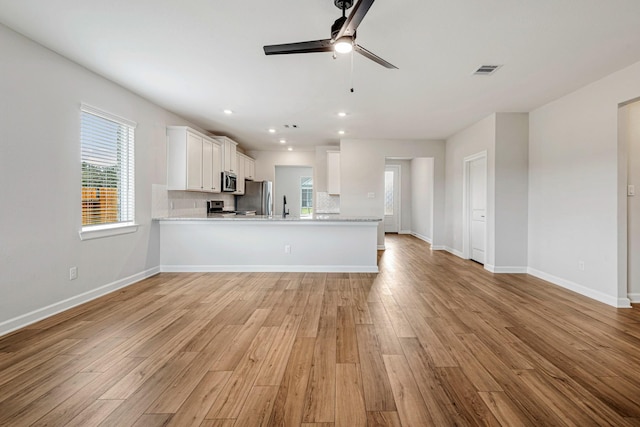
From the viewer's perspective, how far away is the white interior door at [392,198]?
9945 millimetres

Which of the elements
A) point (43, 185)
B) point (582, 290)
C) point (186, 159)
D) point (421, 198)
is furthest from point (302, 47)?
point (421, 198)

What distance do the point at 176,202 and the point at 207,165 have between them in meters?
0.89

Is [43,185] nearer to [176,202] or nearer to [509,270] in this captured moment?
[176,202]

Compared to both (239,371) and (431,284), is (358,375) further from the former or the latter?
(431,284)

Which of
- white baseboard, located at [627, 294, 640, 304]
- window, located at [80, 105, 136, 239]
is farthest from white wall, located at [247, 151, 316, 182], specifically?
white baseboard, located at [627, 294, 640, 304]

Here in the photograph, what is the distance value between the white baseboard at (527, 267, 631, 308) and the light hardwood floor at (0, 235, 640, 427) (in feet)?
0.43

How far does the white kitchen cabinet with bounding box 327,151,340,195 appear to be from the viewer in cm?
706

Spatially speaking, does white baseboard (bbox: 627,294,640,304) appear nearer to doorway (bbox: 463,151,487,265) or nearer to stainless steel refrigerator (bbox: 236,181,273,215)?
doorway (bbox: 463,151,487,265)

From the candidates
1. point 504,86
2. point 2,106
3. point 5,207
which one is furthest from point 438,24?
point 5,207

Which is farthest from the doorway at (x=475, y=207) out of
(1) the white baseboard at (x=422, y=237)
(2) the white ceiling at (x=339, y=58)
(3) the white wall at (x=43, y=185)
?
(3) the white wall at (x=43, y=185)

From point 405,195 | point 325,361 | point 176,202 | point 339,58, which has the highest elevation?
point 339,58

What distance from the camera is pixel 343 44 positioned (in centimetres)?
197

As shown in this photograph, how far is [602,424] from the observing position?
1.46 meters

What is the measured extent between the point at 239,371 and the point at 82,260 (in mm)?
Result: 2506
